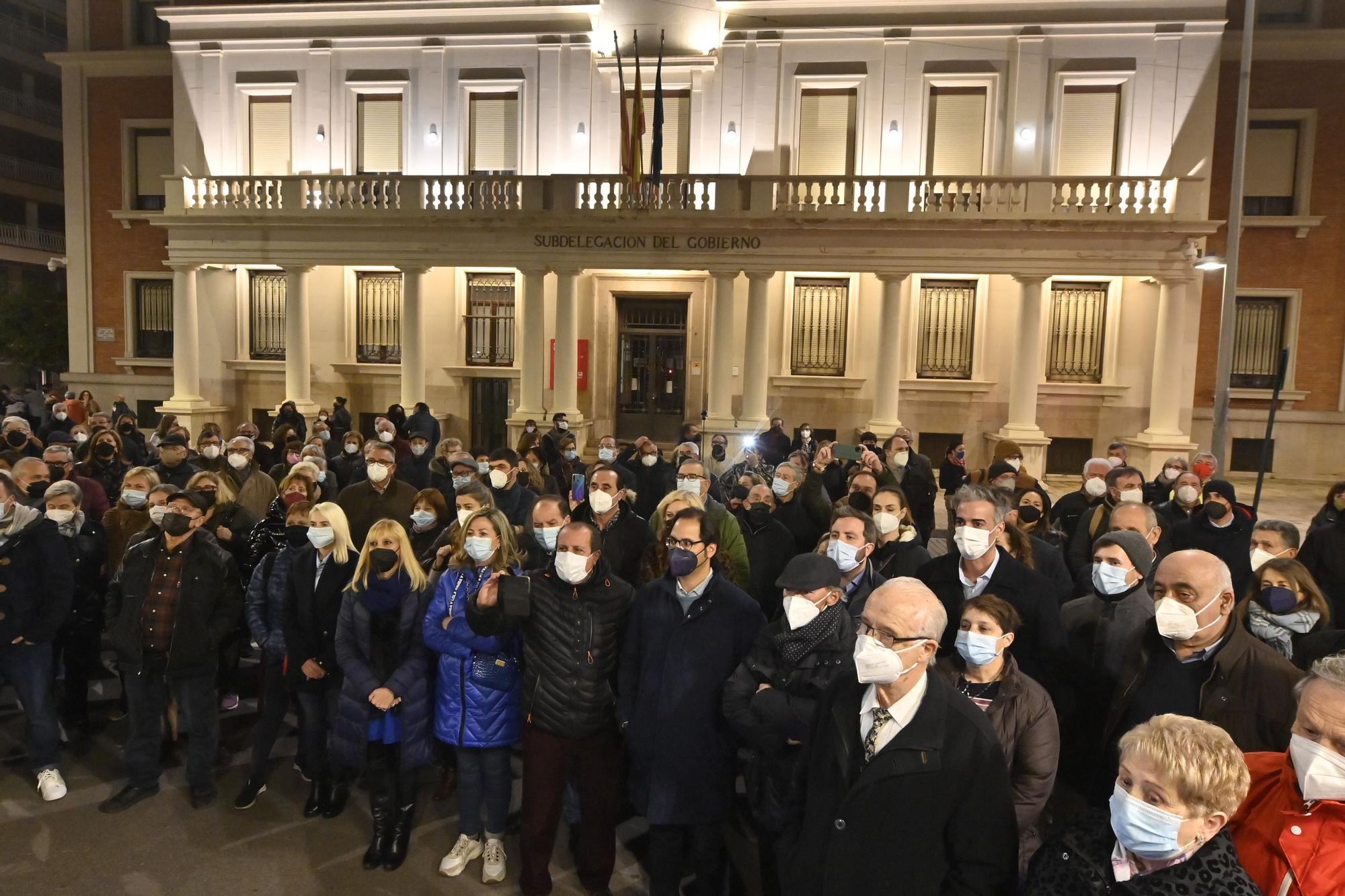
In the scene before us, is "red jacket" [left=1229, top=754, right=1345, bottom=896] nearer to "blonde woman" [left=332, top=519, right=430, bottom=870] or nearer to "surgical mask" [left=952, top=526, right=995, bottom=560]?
"surgical mask" [left=952, top=526, right=995, bottom=560]

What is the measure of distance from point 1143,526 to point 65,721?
25.1 ft

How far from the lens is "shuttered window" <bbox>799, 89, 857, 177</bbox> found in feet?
64.4

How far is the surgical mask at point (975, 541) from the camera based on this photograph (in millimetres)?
4570

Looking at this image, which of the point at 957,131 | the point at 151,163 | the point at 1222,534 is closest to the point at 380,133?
the point at 151,163

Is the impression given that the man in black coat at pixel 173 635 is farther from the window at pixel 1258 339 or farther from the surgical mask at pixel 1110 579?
the window at pixel 1258 339

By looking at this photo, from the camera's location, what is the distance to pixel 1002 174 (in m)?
18.6

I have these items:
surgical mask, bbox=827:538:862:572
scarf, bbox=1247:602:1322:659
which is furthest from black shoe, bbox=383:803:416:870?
scarf, bbox=1247:602:1322:659

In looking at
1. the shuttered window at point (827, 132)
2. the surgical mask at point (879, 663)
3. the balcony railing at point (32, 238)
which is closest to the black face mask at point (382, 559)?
the surgical mask at point (879, 663)

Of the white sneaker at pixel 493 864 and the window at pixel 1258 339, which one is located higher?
the window at pixel 1258 339

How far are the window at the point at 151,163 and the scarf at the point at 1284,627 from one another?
2612cm

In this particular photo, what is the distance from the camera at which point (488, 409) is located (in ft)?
70.2

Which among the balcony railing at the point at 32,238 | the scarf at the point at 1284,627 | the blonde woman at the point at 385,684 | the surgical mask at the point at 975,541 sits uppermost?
the balcony railing at the point at 32,238

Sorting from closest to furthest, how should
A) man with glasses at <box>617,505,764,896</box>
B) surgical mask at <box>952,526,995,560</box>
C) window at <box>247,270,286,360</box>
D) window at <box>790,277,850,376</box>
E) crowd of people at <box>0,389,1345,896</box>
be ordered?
crowd of people at <box>0,389,1345,896</box>
man with glasses at <box>617,505,764,896</box>
surgical mask at <box>952,526,995,560</box>
window at <box>790,277,850,376</box>
window at <box>247,270,286,360</box>

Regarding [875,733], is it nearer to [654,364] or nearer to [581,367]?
[581,367]
